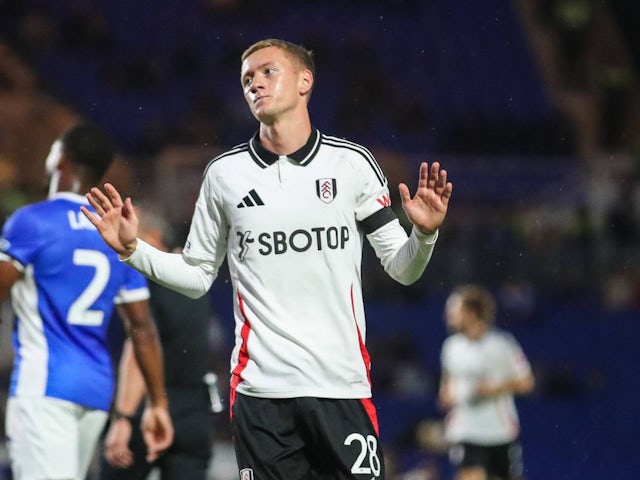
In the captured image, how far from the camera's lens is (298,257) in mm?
3910

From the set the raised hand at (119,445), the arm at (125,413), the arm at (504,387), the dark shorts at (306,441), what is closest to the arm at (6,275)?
the arm at (125,413)

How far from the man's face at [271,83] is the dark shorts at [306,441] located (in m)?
0.95

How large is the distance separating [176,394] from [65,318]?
36.9 inches

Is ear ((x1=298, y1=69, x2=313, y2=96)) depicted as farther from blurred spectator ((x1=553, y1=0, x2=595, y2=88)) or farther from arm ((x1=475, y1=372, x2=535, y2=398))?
blurred spectator ((x1=553, y1=0, x2=595, y2=88))

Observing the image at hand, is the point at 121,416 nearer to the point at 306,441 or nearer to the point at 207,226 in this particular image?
the point at 207,226

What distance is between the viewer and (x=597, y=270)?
14188mm

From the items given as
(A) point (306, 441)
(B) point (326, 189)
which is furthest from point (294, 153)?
(A) point (306, 441)

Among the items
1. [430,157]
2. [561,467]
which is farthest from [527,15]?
[561,467]

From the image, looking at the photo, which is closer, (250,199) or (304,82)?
(250,199)

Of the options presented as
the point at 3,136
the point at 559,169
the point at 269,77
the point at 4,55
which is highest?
the point at 4,55

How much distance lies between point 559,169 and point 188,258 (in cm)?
1226

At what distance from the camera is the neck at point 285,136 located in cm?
406

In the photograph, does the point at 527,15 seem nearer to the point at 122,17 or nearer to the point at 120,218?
the point at 122,17

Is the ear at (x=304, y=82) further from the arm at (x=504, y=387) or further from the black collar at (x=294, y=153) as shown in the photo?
the arm at (x=504, y=387)
